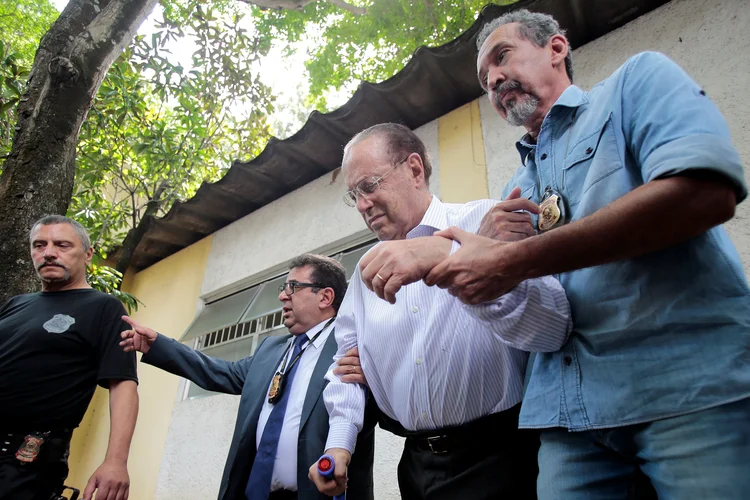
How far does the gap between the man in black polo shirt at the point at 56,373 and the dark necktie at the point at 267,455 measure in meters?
0.52

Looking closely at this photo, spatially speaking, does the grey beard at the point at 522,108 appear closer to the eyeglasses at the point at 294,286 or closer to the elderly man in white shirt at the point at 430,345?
the elderly man in white shirt at the point at 430,345

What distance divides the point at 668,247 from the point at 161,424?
5.20m

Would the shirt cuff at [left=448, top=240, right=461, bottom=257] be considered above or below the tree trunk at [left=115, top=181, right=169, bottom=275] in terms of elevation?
below

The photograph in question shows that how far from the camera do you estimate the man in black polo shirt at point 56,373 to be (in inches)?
73.2

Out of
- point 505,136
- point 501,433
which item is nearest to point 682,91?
point 501,433

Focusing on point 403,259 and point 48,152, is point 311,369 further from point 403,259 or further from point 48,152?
point 48,152

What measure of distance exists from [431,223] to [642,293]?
0.80m

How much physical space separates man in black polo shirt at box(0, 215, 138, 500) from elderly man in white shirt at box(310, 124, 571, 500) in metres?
1.01

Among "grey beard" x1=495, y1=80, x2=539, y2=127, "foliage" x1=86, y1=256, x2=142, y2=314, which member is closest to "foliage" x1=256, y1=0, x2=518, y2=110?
"foliage" x1=86, y1=256, x2=142, y2=314

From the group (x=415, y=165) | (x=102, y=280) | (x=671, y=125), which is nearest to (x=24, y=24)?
(x=102, y=280)

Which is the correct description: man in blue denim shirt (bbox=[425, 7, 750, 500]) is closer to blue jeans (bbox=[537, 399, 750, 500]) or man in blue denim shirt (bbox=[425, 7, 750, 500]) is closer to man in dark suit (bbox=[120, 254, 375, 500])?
blue jeans (bbox=[537, 399, 750, 500])

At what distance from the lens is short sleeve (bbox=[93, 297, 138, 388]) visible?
2.11 meters

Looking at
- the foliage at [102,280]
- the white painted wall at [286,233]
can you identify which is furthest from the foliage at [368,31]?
the foliage at [102,280]

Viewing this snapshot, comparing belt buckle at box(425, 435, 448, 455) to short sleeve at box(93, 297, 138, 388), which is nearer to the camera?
belt buckle at box(425, 435, 448, 455)
